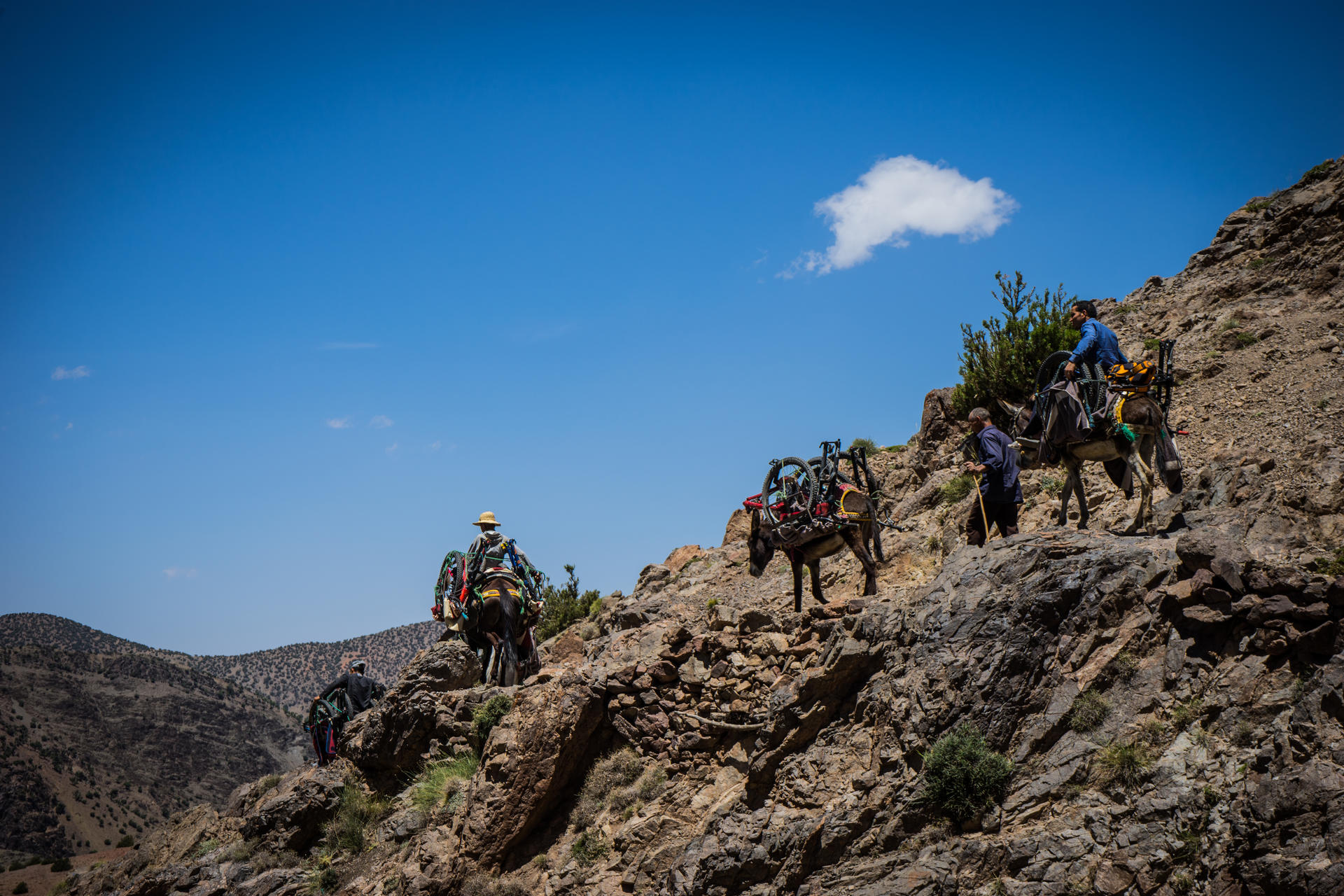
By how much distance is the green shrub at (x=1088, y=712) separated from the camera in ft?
28.4

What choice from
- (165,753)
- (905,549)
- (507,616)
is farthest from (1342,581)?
(165,753)

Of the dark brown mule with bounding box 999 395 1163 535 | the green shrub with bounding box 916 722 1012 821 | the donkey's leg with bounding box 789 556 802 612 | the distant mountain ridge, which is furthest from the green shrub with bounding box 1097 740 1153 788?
the distant mountain ridge

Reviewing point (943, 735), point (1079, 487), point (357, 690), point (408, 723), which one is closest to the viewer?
point (943, 735)

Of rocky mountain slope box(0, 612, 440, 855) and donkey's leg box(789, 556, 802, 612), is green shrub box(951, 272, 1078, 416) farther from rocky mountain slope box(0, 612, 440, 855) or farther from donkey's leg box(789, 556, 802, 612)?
rocky mountain slope box(0, 612, 440, 855)

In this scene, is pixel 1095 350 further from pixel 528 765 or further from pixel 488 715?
pixel 488 715

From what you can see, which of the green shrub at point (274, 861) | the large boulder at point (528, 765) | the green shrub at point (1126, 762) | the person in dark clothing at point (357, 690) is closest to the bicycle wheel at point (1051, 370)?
the green shrub at point (1126, 762)

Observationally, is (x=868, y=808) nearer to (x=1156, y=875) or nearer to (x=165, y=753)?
(x=1156, y=875)

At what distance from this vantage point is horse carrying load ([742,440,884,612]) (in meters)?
13.8

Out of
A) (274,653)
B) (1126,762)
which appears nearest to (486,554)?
(1126,762)

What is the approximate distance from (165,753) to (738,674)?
5810 centimetres

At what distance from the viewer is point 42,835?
149ft

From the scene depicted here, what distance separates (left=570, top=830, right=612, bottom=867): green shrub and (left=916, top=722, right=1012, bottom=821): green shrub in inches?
180

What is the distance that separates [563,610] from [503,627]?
1194 cm

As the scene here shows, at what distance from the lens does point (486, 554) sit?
674 inches
